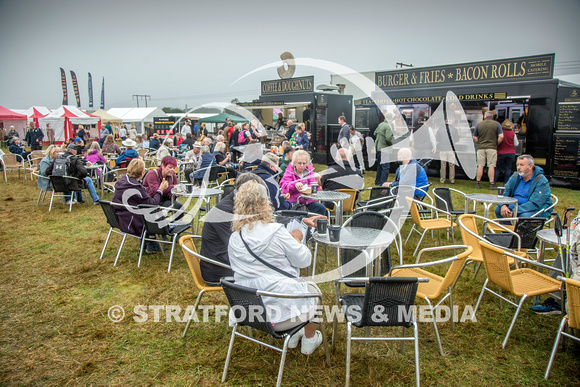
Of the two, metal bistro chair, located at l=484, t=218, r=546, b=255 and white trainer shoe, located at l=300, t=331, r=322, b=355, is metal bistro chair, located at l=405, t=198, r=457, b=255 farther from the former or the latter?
white trainer shoe, located at l=300, t=331, r=322, b=355

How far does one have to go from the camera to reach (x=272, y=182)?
442 centimetres

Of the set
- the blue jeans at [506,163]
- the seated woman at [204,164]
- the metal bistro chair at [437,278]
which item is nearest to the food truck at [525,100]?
the blue jeans at [506,163]

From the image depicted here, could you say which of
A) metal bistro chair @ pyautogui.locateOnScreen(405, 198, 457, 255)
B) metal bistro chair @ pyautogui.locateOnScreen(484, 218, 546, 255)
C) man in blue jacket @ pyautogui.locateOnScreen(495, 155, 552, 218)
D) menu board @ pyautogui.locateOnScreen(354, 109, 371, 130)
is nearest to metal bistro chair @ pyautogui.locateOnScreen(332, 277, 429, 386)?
metal bistro chair @ pyautogui.locateOnScreen(484, 218, 546, 255)

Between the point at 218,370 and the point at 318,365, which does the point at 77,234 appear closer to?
the point at 218,370

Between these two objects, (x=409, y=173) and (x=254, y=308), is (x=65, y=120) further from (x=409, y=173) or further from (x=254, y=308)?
(x=254, y=308)

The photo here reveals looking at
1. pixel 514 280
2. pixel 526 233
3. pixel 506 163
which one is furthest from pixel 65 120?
pixel 514 280

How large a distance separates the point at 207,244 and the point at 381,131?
9105 mm

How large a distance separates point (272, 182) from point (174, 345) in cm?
214

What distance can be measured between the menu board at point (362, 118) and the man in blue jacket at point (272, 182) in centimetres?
861

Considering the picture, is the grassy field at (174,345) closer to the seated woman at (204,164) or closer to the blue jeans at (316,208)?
the blue jeans at (316,208)

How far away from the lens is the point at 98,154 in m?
8.89

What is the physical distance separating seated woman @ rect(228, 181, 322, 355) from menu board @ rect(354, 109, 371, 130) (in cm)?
1097

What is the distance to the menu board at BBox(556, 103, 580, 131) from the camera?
8703mm

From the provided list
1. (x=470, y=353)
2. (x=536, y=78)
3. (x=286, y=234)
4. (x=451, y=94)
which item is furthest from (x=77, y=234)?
(x=536, y=78)
